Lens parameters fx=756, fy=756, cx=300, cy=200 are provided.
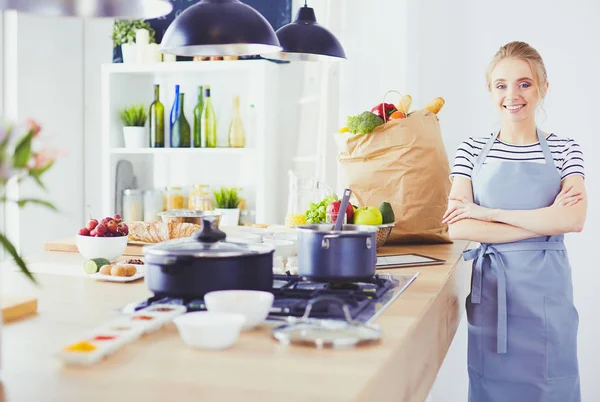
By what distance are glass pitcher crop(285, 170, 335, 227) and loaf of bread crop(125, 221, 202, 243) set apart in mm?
370

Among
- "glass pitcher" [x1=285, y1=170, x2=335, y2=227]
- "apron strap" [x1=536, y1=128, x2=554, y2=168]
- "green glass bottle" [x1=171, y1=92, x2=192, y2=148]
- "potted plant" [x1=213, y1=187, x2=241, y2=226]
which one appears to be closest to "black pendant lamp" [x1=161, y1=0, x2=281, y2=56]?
"glass pitcher" [x1=285, y1=170, x2=335, y2=227]

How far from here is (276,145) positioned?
174 inches

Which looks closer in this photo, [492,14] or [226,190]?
[492,14]

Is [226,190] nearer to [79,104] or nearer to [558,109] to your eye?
[79,104]

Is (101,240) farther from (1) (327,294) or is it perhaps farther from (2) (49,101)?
(2) (49,101)

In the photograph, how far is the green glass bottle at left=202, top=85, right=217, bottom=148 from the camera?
450cm

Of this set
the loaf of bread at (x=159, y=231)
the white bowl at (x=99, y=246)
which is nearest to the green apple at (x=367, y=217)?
the loaf of bread at (x=159, y=231)

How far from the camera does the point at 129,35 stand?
455 centimetres

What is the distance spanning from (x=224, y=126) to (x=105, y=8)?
251 centimetres

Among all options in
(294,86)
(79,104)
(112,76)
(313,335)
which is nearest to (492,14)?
(294,86)

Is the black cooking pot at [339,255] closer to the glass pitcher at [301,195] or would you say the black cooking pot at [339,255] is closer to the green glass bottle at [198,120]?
the glass pitcher at [301,195]

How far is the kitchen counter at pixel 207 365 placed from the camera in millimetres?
965

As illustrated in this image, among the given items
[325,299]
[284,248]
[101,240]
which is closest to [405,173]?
[284,248]

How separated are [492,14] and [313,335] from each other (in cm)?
298
